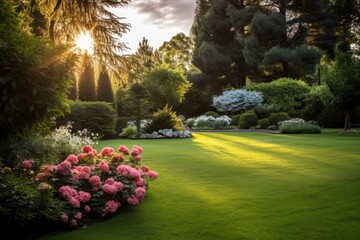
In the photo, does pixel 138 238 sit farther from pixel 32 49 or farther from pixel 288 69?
pixel 288 69

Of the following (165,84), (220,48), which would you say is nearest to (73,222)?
(165,84)

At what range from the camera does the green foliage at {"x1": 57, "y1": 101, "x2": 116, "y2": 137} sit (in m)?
19.3

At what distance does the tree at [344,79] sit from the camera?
19.6 meters

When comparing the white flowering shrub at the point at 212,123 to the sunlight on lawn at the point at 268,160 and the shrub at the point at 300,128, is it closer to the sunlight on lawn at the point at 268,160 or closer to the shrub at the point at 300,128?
the shrub at the point at 300,128

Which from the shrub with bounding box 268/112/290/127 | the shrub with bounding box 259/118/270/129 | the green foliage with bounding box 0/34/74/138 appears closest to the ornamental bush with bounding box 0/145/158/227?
the green foliage with bounding box 0/34/74/138

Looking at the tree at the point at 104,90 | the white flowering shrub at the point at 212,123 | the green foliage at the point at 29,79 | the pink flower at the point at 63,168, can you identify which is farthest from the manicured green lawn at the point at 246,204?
the white flowering shrub at the point at 212,123

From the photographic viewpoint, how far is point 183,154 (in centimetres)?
1201

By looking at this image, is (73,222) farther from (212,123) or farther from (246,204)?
(212,123)

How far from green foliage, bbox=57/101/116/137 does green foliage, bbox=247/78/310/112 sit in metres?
15.8

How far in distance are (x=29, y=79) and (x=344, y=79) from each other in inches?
716

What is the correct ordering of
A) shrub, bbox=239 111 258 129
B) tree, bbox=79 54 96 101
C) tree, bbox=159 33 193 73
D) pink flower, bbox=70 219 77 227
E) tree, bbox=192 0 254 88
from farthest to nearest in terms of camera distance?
tree, bbox=159 33 193 73, tree, bbox=192 0 254 88, shrub, bbox=239 111 258 129, tree, bbox=79 54 96 101, pink flower, bbox=70 219 77 227

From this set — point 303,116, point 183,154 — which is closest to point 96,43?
point 183,154

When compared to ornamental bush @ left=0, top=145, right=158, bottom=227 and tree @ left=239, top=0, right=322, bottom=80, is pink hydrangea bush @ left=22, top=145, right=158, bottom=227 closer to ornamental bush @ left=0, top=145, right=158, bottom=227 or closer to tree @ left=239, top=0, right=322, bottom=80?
ornamental bush @ left=0, top=145, right=158, bottom=227

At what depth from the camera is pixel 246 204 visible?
225 inches
